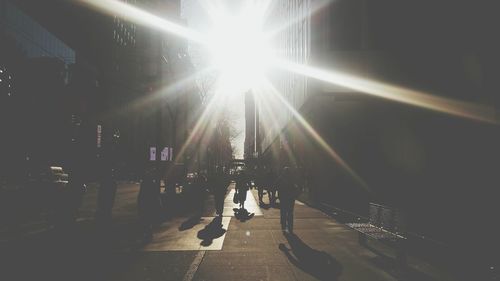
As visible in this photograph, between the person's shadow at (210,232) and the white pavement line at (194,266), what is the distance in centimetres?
118

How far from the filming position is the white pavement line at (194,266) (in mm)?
6383

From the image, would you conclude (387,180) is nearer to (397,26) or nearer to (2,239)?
(397,26)

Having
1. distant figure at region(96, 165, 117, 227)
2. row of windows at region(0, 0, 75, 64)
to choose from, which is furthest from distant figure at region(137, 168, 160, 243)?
row of windows at region(0, 0, 75, 64)

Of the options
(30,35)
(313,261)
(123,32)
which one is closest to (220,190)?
(313,261)

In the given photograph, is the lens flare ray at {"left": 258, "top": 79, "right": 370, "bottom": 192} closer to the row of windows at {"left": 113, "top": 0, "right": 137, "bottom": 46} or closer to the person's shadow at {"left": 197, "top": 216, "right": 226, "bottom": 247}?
the person's shadow at {"left": 197, "top": 216, "right": 226, "bottom": 247}

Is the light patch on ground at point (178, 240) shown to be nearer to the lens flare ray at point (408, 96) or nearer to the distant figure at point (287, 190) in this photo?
the distant figure at point (287, 190)

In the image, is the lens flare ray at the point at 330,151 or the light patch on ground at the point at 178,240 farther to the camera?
the lens flare ray at the point at 330,151

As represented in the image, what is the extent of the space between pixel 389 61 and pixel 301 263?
14.8 meters

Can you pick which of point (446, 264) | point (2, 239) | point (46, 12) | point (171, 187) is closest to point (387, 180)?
point (171, 187)

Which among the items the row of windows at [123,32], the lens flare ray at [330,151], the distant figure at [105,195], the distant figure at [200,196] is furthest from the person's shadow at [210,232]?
the row of windows at [123,32]

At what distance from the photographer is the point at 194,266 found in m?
7.15

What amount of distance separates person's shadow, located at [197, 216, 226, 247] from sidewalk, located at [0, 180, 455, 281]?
0.07ft

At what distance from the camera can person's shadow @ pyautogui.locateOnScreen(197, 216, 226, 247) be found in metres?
9.88

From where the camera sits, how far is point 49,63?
53.6m
